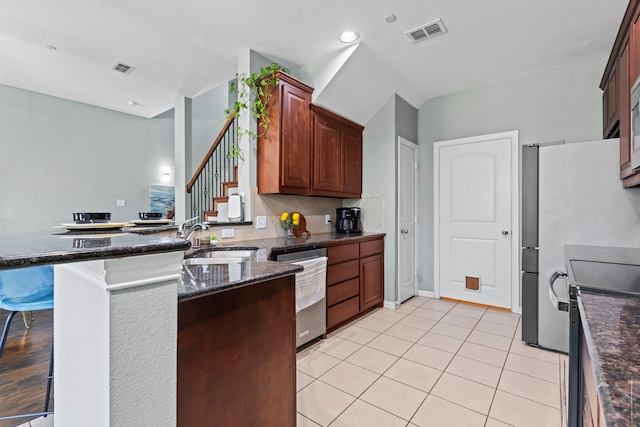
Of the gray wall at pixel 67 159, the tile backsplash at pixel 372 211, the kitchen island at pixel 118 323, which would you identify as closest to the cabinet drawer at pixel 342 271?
the tile backsplash at pixel 372 211

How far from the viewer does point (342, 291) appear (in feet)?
9.74

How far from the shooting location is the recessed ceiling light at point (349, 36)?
2.63 meters

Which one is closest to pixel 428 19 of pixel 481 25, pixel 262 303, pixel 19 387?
pixel 481 25

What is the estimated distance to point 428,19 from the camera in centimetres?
245

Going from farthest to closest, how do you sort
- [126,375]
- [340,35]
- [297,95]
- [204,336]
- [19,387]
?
[297,95] → [340,35] → [19,387] → [204,336] → [126,375]

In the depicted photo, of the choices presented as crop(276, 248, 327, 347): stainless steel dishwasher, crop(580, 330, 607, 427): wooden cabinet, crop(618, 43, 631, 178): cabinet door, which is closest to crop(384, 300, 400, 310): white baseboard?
crop(276, 248, 327, 347): stainless steel dishwasher

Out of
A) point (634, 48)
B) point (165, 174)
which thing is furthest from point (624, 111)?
point (165, 174)

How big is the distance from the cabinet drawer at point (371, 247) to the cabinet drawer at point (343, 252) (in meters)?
0.10

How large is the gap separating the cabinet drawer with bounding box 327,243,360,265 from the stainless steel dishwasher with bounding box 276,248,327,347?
0.38 feet

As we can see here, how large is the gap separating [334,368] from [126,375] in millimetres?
1815

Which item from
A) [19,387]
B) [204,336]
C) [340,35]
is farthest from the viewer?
[340,35]

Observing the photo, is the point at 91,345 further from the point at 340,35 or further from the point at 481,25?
the point at 481,25

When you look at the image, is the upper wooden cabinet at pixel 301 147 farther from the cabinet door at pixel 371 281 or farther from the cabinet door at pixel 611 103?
the cabinet door at pixel 611 103

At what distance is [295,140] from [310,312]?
160 cm
